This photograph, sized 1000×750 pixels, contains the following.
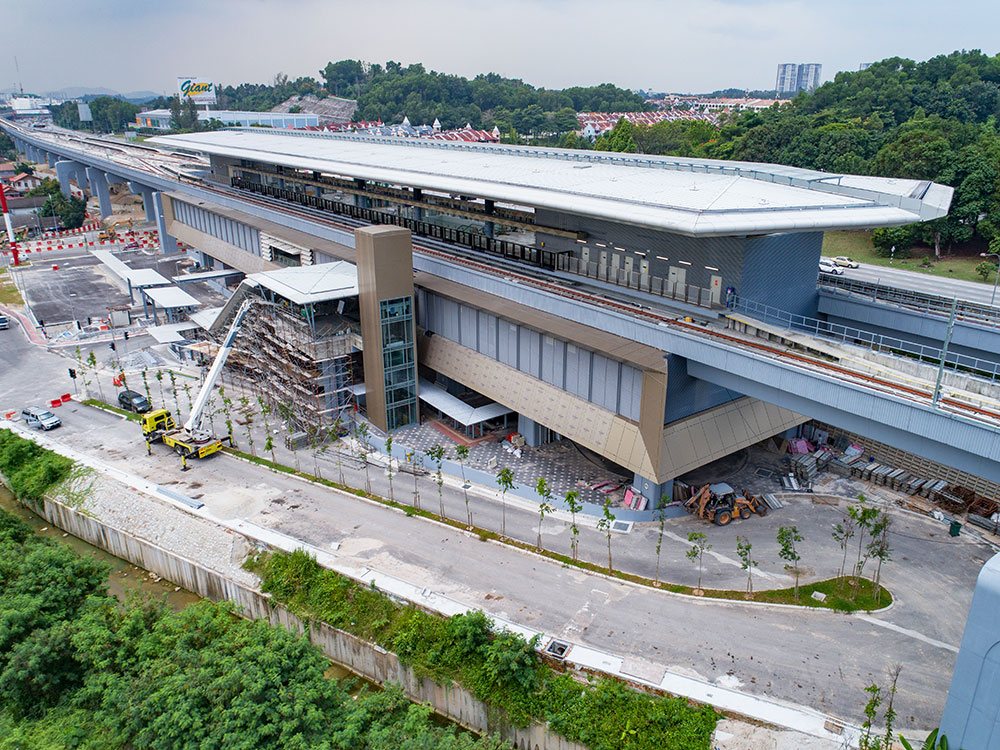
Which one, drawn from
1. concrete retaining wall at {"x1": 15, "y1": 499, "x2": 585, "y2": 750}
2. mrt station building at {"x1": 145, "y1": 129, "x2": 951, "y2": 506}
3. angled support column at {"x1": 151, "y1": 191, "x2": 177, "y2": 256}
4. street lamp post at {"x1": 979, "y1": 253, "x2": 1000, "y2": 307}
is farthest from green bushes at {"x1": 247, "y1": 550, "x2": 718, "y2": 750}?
angled support column at {"x1": 151, "y1": 191, "x2": 177, "y2": 256}

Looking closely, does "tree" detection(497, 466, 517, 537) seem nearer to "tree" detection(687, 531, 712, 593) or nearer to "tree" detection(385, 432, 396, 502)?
"tree" detection(385, 432, 396, 502)

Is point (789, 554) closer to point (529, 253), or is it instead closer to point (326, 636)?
point (326, 636)

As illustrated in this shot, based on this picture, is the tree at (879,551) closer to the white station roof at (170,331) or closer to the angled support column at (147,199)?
the white station roof at (170,331)

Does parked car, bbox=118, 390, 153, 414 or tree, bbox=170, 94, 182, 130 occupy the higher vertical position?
tree, bbox=170, 94, 182, 130

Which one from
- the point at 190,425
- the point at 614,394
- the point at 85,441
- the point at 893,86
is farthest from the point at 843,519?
the point at 893,86

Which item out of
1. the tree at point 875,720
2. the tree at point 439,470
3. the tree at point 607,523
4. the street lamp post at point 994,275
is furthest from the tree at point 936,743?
the street lamp post at point 994,275
